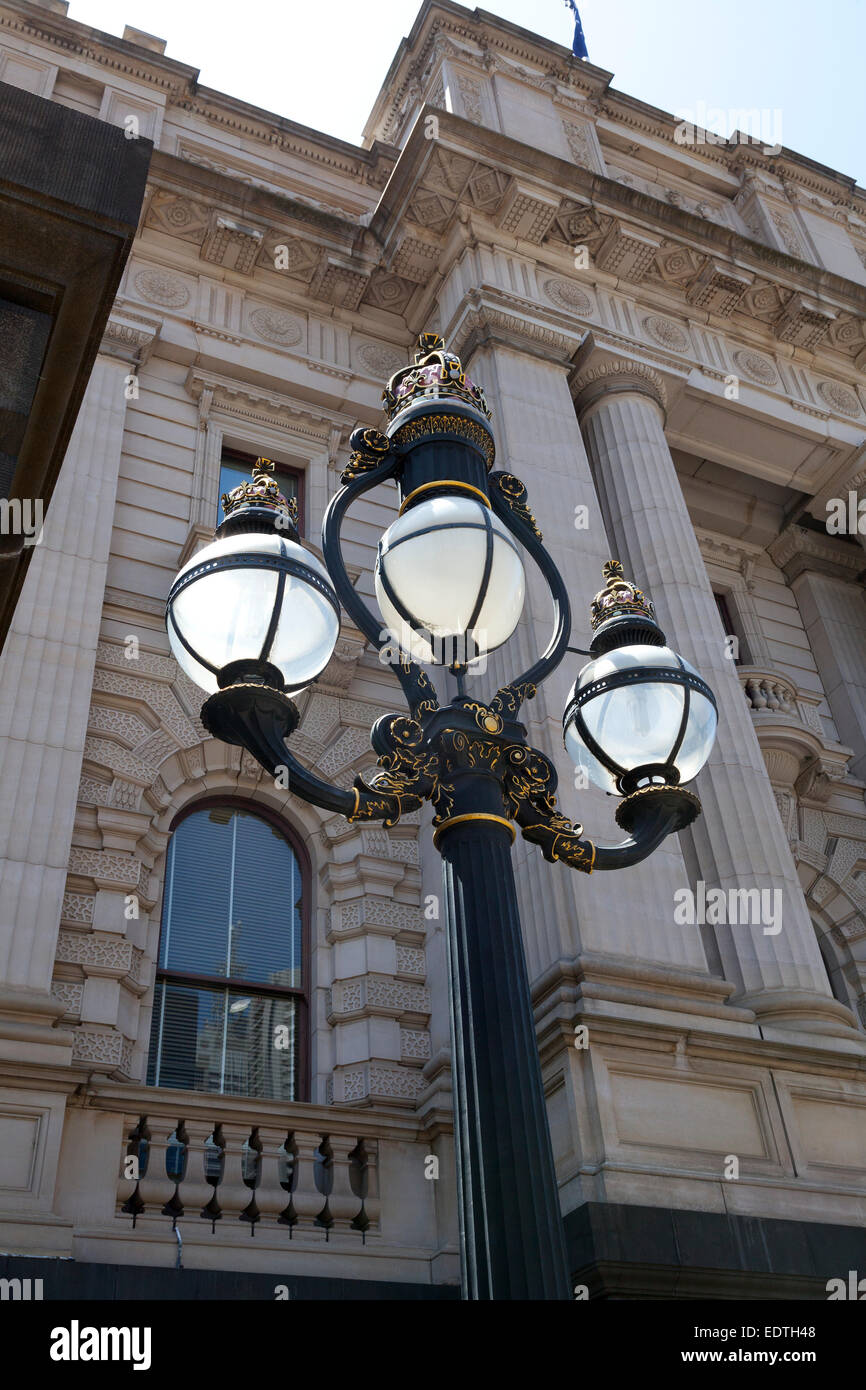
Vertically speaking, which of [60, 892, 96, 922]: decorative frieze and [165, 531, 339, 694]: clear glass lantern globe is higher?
[60, 892, 96, 922]: decorative frieze

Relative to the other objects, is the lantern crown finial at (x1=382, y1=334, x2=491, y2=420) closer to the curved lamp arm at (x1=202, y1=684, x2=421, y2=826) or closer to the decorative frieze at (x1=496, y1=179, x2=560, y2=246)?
the curved lamp arm at (x1=202, y1=684, x2=421, y2=826)

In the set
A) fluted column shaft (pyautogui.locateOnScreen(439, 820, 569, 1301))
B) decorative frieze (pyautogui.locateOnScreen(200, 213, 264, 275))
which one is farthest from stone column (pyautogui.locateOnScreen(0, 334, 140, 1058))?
fluted column shaft (pyautogui.locateOnScreen(439, 820, 569, 1301))

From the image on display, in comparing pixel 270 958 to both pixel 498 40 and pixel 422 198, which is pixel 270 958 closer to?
pixel 422 198

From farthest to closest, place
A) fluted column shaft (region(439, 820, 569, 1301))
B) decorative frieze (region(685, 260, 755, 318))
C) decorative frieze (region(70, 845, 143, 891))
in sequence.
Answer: decorative frieze (region(685, 260, 755, 318)) → decorative frieze (region(70, 845, 143, 891)) → fluted column shaft (region(439, 820, 569, 1301))

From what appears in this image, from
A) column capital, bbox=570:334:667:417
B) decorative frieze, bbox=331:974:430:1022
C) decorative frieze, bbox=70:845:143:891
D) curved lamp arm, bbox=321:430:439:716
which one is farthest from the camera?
column capital, bbox=570:334:667:417

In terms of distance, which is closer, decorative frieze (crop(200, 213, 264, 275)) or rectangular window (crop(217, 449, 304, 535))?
rectangular window (crop(217, 449, 304, 535))

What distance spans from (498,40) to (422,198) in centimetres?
539

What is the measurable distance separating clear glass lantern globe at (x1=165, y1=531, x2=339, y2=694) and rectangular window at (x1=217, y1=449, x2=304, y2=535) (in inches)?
472

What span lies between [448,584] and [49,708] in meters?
8.09

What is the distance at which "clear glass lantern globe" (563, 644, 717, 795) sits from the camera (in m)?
4.95

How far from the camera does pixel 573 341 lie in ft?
54.8

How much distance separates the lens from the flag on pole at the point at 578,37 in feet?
88.9

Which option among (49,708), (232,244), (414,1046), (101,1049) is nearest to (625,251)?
(232,244)

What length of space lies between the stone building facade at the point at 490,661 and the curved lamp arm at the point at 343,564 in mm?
5150
